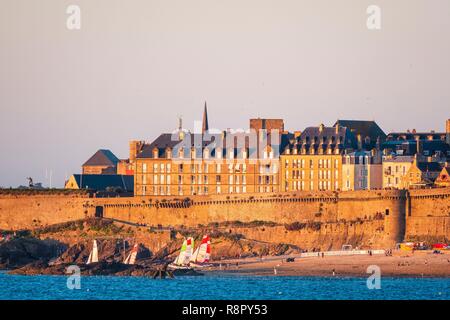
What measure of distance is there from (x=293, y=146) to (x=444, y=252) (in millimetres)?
23154

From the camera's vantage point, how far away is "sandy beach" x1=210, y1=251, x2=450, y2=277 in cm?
10900

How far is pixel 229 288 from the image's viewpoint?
4134 inches

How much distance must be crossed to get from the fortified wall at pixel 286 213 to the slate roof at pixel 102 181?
10.2m

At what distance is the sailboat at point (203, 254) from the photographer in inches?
4717

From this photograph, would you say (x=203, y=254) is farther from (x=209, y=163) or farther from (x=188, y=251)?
(x=209, y=163)

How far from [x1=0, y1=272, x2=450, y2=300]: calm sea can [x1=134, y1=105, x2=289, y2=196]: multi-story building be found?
23525mm

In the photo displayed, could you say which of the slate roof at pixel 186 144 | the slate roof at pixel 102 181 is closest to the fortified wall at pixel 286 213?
the slate roof at pixel 186 144

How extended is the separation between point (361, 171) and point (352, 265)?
21.2m

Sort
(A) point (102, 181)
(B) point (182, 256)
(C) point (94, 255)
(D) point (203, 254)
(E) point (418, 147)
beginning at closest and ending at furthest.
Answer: (B) point (182, 256) < (D) point (203, 254) < (C) point (94, 255) < (E) point (418, 147) < (A) point (102, 181)

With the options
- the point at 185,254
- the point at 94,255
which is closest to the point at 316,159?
the point at 185,254

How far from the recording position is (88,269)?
386 ft

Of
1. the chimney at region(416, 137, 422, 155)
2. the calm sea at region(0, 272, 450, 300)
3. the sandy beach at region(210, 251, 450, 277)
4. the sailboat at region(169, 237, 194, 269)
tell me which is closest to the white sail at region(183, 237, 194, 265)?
the sailboat at region(169, 237, 194, 269)
